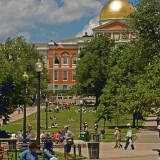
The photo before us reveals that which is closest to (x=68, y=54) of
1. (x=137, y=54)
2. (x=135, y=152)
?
(x=137, y=54)

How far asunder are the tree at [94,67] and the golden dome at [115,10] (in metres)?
43.6

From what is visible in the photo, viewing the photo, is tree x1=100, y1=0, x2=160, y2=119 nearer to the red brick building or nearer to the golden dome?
the golden dome

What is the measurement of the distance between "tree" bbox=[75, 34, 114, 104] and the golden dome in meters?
43.6

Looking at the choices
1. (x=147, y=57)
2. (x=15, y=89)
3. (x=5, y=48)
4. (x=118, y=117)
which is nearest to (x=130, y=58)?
(x=147, y=57)

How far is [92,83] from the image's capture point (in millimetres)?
83812

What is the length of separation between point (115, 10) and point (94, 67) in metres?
47.9

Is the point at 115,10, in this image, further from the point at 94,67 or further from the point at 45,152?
the point at 45,152

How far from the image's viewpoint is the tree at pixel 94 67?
273 ft

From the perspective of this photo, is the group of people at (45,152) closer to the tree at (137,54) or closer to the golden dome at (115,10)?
the tree at (137,54)

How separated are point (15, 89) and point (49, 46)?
3965 inches

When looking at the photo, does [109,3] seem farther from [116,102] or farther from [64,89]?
[116,102]

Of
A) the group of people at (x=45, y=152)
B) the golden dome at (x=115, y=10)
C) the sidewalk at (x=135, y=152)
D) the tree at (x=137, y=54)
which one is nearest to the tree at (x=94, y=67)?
the tree at (x=137, y=54)

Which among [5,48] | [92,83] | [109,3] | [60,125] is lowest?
[60,125]

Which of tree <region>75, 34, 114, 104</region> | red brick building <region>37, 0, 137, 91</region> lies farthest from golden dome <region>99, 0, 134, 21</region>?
tree <region>75, 34, 114, 104</region>
